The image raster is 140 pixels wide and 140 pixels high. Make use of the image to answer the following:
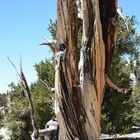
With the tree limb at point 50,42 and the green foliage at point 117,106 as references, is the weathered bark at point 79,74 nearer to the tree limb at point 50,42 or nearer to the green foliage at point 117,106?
the tree limb at point 50,42

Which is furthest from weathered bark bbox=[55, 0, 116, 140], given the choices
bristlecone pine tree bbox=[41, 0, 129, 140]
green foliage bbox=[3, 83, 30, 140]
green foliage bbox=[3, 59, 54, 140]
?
green foliage bbox=[3, 83, 30, 140]

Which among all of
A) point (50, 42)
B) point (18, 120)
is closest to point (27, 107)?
point (18, 120)

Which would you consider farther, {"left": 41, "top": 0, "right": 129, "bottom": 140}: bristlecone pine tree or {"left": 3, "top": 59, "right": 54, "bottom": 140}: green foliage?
{"left": 3, "top": 59, "right": 54, "bottom": 140}: green foliage

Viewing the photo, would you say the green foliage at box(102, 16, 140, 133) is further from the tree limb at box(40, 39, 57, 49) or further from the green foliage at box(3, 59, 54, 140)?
the tree limb at box(40, 39, 57, 49)

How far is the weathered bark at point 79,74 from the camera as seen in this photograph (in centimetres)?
429

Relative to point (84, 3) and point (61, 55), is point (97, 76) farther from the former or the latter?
point (84, 3)

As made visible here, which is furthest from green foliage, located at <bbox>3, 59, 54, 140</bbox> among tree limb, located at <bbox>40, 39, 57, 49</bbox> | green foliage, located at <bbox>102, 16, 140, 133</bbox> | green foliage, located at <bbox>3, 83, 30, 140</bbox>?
tree limb, located at <bbox>40, 39, 57, 49</bbox>

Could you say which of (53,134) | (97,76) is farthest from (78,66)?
(53,134)

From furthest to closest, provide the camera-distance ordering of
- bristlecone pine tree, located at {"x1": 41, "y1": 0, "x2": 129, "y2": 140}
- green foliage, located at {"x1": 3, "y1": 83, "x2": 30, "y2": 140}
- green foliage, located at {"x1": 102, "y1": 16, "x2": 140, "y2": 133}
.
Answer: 1. green foliage, located at {"x1": 3, "y1": 83, "x2": 30, "y2": 140}
2. green foliage, located at {"x1": 102, "y1": 16, "x2": 140, "y2": 133}
3. bristlecone pine tree, located at {"x1": 41, "y1": 0, "x2": 129, "y2": 140}

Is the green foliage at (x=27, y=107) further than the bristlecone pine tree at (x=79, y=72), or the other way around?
the green foliage at (x=27, y=107)

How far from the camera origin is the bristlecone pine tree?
4.29 metres

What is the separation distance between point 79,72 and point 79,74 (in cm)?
2

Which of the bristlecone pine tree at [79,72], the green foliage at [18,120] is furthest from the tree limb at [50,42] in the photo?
the green foliage at [18,120]

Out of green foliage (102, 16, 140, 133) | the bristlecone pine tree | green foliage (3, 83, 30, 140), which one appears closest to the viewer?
the bristlecone pine tree
